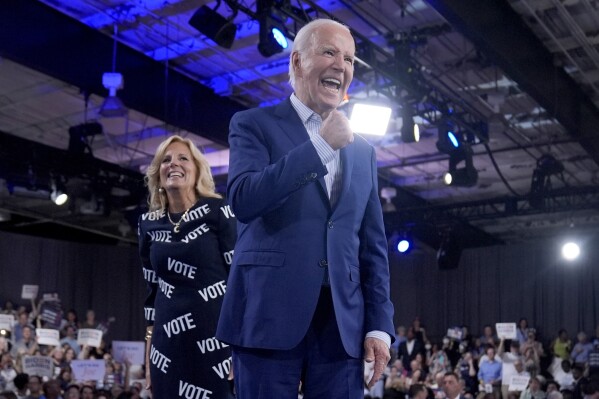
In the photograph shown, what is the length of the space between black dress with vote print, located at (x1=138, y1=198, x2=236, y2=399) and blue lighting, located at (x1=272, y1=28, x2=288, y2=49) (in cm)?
433

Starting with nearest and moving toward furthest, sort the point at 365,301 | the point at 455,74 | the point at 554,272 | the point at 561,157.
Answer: the point at 365,301
the point at 455,74
the point at 561,157
the point at 554,272

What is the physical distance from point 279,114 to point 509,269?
660 inches

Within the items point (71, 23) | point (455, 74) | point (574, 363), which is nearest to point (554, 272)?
point (574, 363)

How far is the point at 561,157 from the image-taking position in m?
13.8

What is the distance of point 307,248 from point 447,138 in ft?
29.7

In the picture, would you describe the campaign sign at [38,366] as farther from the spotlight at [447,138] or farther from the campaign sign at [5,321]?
the spotlight at [447,138]

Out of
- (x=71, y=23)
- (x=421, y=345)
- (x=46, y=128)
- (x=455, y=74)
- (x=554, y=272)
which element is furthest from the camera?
(x=554, y=272)

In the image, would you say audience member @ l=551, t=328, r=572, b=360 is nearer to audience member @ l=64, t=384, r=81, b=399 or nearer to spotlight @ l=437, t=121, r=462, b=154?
spotlight @ l=437, t=121, r=462, b=154

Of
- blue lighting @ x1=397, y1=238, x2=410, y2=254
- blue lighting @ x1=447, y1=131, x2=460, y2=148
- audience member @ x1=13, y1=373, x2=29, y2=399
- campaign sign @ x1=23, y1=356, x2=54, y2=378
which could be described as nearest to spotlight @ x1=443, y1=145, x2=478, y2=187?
blue lighting @ x1=447, y1=131, x2=460, y2=148

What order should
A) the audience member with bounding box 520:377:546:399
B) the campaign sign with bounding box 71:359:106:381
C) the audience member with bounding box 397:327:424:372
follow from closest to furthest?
the campaign sign with bounding box 71:359:106:381, the audience member with bounding box 520:377:546:399, the audience member with bounding box 397:327:424:372

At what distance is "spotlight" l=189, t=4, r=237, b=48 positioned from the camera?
24.3 feet

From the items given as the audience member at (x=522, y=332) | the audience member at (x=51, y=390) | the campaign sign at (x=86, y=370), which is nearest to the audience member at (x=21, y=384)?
the audience member at (x=51, y=390)

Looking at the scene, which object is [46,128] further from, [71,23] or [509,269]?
[509,269]

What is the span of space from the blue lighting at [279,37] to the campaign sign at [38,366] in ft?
15.7
